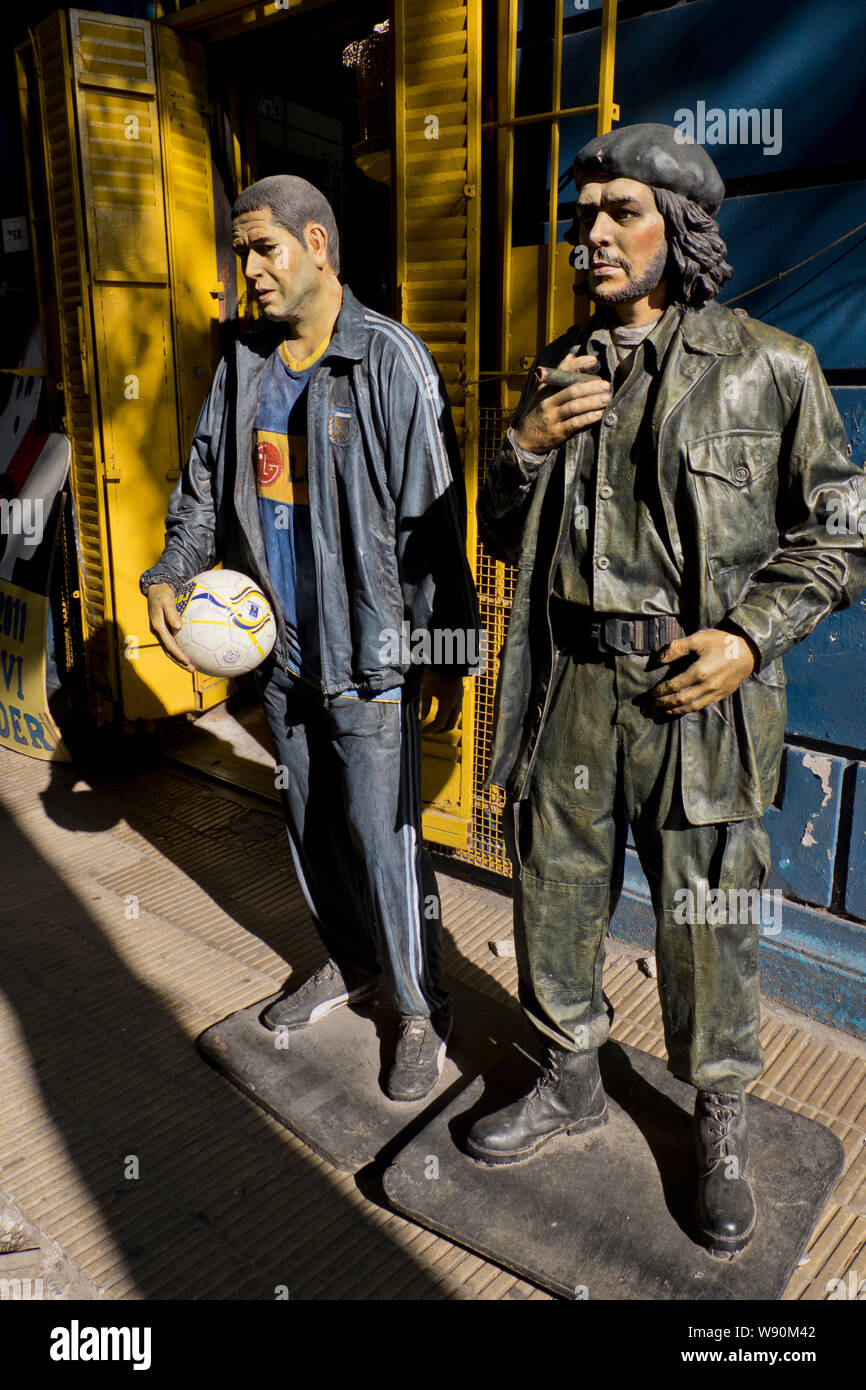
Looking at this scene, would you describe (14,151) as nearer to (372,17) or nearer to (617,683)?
(372,17)

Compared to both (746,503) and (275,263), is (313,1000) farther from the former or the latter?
(275,263)

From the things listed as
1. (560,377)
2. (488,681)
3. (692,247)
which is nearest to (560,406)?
(560,377)

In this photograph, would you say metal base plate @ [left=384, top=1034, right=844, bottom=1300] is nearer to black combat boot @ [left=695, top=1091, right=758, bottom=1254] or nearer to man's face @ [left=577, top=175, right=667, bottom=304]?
black combat boot @ [left=695, top=1091, right=758, bottom=1254]

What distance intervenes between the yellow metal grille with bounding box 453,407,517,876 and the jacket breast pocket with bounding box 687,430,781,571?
5.49ft

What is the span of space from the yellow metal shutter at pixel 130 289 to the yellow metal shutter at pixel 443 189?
5.75 feet

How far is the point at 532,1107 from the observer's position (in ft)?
9.14

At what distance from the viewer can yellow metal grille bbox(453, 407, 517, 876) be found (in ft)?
12.9

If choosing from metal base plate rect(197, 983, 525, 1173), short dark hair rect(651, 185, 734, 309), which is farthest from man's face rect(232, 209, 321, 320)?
metal base plate rect(197, 983, 525, 1173)

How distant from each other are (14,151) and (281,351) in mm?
4259

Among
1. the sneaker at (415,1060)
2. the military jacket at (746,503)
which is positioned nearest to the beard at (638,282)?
the military jacket at (746,503)

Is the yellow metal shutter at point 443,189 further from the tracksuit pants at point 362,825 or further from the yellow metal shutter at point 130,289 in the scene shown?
the yellow metal shutter at point 130,289

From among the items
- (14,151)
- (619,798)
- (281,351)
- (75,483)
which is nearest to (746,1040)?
(619,798)

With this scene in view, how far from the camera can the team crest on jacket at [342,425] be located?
2740 millimetres

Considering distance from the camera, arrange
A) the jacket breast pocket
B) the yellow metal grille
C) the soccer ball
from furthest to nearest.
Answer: the yellow metal grille, the soccer ball, the jacket breast pocket
